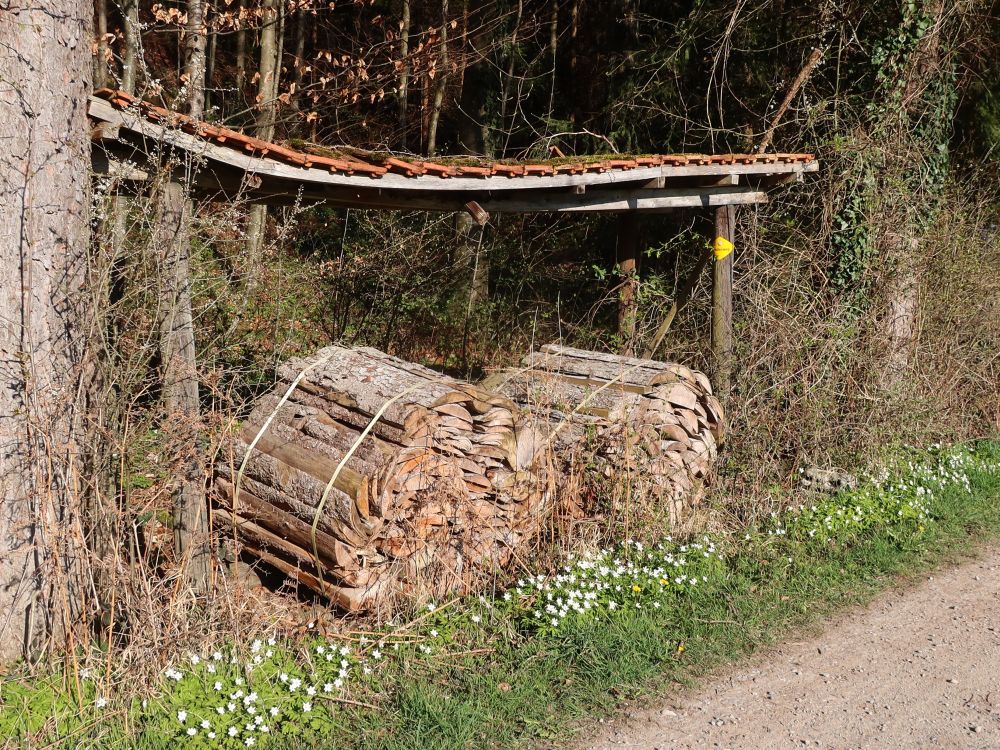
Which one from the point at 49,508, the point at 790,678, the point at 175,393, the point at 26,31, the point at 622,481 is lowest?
the point at 790,678

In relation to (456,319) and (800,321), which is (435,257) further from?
(800,321)

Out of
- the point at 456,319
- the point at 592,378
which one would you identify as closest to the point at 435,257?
the point at 456,319

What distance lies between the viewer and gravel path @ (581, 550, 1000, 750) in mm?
4270

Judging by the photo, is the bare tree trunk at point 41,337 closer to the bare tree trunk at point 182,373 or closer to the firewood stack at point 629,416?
the bare tree trunk at point 182,373

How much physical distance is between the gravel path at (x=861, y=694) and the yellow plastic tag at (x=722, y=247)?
367 centimetres

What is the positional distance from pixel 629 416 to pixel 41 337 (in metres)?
3.95

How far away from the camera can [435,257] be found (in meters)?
12.3

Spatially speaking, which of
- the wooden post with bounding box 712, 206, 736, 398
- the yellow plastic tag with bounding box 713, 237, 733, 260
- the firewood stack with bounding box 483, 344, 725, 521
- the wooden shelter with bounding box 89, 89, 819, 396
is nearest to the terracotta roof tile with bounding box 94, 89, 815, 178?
the wooden shelter with bounding box 89, 89, 819, 396

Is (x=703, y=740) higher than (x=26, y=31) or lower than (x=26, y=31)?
A: lower

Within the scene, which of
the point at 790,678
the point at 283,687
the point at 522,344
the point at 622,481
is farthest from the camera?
the point at 522,344

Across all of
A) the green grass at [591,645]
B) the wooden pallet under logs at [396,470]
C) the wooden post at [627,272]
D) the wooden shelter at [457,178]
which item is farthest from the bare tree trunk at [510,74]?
the green grass at [591,645]

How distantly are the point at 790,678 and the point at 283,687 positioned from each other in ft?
9.01

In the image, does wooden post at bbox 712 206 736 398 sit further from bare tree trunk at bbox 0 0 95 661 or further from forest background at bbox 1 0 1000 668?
bare tree trunk at bbox 0 0 95 661

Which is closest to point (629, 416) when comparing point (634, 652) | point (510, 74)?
point (634, 652)
